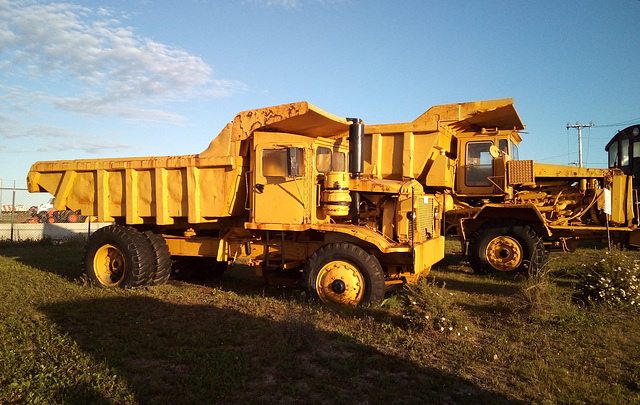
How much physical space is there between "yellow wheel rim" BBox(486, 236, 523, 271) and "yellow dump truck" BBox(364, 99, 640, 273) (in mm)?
20

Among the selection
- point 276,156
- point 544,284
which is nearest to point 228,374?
point 276,156

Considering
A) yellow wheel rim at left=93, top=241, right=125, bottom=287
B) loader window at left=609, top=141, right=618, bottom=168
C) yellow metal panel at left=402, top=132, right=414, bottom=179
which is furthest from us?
loader window at left=609, top=141, right=618, bottom=168

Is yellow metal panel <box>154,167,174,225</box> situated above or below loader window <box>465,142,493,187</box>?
below

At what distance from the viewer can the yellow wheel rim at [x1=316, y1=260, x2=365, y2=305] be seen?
673 cm

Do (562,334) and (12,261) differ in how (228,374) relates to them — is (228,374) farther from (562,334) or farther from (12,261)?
(12,261)

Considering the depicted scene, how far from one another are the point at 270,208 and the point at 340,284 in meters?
1.62

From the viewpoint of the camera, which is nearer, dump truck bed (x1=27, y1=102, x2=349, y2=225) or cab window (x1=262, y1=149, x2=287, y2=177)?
cab window (x1=262, y1=149, x2=287, y2=177)

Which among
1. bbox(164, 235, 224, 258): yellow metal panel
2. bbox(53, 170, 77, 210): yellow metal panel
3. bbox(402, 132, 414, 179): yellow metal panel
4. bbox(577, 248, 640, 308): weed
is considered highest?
bbox(402, 132, 414, 179): yellow metal panel

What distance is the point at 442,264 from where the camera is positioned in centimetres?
1180

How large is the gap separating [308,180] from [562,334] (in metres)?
3.87

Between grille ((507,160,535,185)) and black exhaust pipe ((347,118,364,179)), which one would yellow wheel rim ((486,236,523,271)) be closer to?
grille ((507,160,535,185))

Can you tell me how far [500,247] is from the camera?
10102 mm

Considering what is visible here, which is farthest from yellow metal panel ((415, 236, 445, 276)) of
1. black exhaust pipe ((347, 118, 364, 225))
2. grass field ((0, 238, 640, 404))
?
black exhaust pipe ((347, 118, 364, 225))

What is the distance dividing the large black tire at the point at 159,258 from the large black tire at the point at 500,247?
6.26 meters
